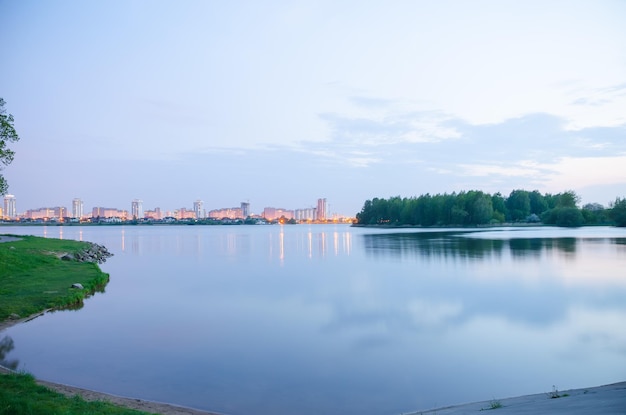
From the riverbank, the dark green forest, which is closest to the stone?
the riverbank

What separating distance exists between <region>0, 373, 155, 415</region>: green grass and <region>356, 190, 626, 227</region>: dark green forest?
13701cm

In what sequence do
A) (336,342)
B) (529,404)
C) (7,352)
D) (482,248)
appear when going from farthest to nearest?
(482,248) → (336,342) → (7,352) → (529,404)

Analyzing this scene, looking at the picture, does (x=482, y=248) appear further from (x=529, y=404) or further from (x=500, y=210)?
(x=500, y=210)

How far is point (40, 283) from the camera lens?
76.8ft

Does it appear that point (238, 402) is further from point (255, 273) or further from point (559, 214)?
point (559, 214)

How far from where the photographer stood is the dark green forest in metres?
134

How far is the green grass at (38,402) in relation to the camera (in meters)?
7.34

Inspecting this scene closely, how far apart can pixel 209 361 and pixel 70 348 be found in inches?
182

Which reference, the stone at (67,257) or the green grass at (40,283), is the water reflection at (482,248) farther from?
the green grass at (40,283)

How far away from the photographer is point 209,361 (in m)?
13.2

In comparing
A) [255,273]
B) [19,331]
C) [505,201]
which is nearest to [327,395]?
[19,331]

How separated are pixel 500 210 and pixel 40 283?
154 meters

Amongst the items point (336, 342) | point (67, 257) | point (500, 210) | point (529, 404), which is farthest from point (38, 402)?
point (500, 210)

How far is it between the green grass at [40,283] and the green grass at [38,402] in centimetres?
917
